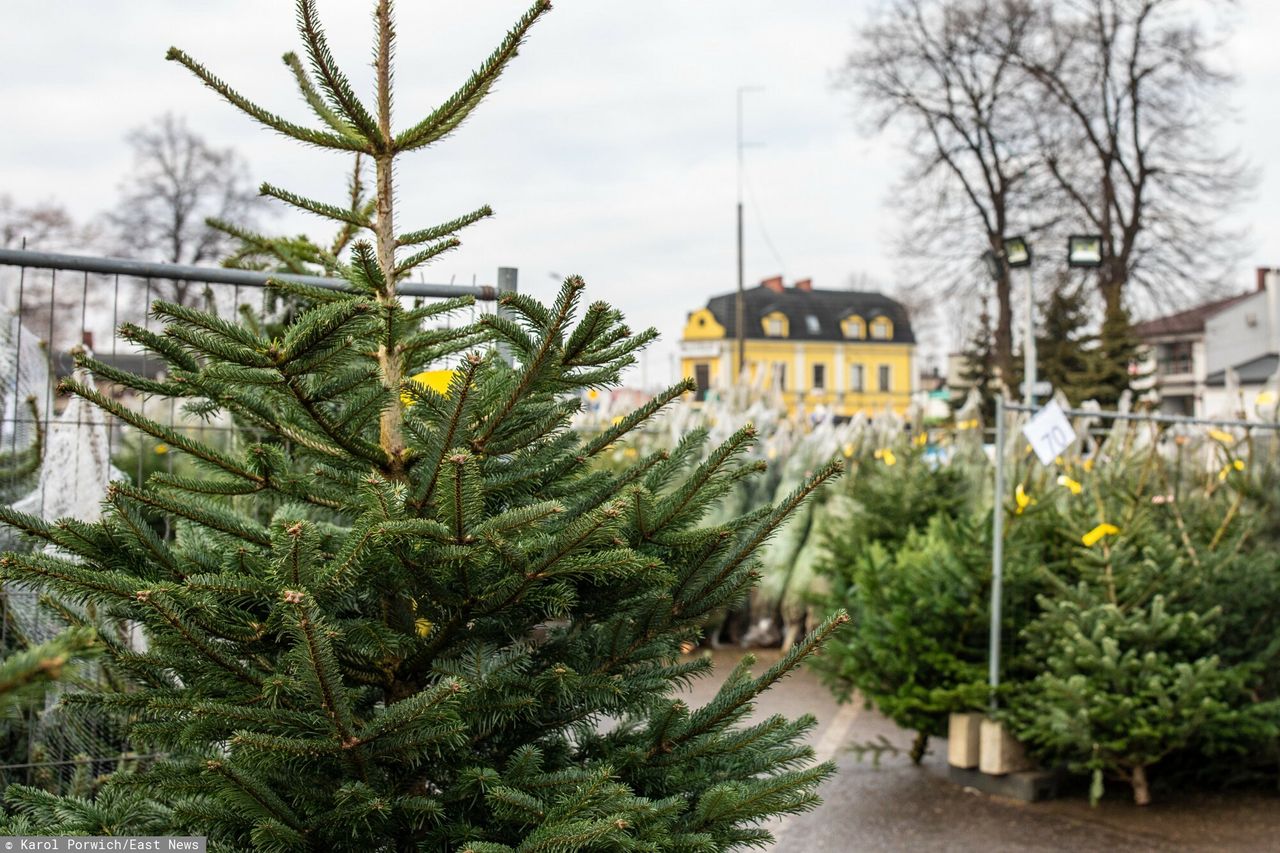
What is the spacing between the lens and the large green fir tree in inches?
72.9

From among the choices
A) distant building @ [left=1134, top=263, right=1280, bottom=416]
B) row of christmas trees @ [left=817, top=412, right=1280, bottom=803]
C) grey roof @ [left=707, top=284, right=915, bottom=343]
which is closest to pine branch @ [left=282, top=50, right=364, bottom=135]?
row of christmas trees @ [left=817, top=412, right=1280, bottom=803]

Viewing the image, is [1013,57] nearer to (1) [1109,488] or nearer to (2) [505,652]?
(1) [1109,488]

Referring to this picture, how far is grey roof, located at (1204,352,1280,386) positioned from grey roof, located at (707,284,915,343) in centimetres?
1756

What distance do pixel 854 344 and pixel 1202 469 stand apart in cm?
5801

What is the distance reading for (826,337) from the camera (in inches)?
2564

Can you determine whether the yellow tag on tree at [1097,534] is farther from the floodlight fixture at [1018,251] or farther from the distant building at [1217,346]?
the distant building at [1217,346]

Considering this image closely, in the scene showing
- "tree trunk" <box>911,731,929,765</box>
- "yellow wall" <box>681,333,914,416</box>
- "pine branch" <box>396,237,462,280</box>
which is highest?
"yellow wall" <box>681,333,914,416</box>

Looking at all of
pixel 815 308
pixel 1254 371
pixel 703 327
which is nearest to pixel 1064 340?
A: pixel 1254 371

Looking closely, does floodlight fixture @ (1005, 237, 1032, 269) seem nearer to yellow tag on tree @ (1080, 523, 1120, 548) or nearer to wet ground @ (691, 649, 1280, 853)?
yellow tag on tree @ (1080, 523, 1120, 548)

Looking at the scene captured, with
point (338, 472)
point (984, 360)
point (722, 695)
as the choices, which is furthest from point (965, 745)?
point (984, 360)

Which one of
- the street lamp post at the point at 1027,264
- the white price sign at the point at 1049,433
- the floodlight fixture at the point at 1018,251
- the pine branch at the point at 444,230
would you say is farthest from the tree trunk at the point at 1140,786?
the pine branch at the point at 444,230

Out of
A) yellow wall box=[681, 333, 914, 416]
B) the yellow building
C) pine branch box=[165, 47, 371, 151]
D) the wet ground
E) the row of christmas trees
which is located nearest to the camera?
pine branch box=[165, 47, 371, 151]

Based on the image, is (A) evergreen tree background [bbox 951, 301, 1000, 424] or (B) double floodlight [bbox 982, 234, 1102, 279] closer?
(B) double floodlight [bbox 982, 234, 1102, 279]

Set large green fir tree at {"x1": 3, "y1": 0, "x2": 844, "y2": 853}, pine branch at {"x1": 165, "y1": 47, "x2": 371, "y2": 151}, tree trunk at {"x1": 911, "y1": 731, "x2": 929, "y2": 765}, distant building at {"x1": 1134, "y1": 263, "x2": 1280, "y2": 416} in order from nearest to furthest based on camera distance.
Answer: large green fir tree at {"x1": 3, "y1": 0, "x2": 844, "y2": 853}, pine branch at {"x1": 165, "y1": 47, "x2": 371, "y2": 151}, tree trunk at {"x1": 911, "y1": 731, "x2": 929, "y2": 765}, distant building at {"x1": 1134, "y1": 263, "x2": 1280, "y2": 416}
